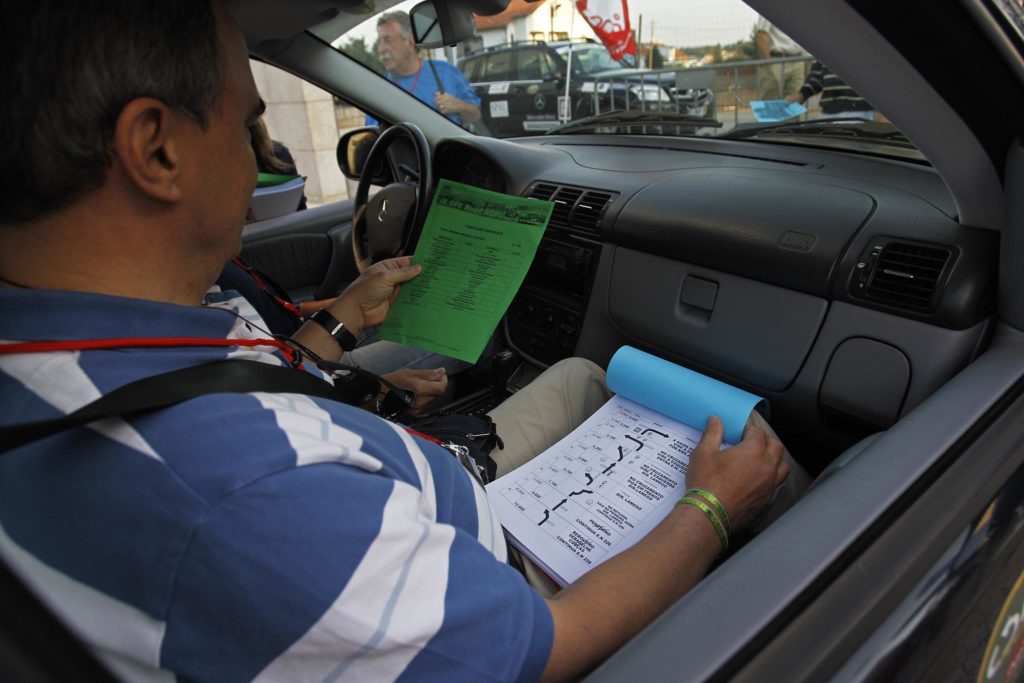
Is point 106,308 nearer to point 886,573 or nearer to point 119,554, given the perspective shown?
point 119,554

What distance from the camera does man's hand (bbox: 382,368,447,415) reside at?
67.6 inches

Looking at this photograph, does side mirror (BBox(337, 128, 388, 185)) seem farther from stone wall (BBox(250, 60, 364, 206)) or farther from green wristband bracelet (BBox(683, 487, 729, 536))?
stone wall (BBox(250, 60, 364, 206))

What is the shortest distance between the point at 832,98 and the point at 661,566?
178 centimetres

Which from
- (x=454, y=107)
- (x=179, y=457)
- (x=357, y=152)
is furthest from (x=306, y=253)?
(x=179, y=457)

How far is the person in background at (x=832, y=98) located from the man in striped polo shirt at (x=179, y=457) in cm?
171

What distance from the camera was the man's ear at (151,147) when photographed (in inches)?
27.5

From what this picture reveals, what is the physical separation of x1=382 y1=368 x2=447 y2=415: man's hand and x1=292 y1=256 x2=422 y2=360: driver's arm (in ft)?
0.54

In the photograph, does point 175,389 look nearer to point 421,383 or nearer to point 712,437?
point 712,437

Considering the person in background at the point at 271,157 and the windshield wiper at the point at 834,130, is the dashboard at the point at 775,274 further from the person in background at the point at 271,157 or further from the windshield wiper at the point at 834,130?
the person in background at the point at 271,157

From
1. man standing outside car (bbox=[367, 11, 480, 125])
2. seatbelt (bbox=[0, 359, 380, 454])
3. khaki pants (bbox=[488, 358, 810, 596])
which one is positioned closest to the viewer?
seatbelt (bbox=[0, 359, 380, 454])

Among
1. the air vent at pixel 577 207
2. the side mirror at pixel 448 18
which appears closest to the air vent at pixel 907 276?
the air vent at pixel 577 207

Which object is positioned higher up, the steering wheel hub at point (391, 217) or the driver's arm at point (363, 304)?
the steering wheel hub at point (391, 217)

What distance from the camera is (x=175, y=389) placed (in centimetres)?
67

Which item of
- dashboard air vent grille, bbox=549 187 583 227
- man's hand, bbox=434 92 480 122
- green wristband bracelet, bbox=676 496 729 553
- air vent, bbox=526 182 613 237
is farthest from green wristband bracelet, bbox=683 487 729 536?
man's hand, bbox=434 92 480 122
